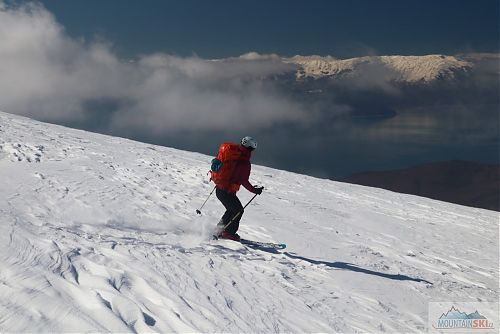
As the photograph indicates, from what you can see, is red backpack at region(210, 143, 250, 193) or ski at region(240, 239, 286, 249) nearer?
red backpack at region(210, 143, 250, 193)

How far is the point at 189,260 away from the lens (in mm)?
6973

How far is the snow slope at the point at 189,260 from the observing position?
5.01 metres

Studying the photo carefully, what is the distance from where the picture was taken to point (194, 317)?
16.9 ft

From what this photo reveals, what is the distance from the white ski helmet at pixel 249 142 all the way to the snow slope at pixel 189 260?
196 cm

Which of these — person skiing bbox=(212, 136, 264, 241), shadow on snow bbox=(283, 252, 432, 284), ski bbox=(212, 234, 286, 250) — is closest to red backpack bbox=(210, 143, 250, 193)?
person skiing bbox=(212, 136, 264, 241)

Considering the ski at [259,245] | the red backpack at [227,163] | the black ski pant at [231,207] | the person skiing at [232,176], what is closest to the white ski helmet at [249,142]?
the person skiing at [232,176]

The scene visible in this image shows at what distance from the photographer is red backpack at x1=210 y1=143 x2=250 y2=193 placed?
8.59 metres

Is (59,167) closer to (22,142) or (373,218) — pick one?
(22,142)

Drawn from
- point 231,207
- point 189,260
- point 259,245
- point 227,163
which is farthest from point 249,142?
point 189,260

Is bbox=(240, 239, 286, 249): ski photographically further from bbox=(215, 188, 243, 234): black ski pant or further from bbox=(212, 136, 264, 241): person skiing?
bbox=(215, 188, 243, 234): black ski pant

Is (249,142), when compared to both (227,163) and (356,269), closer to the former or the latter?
(227,163)

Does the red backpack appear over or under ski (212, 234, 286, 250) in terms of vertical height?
over

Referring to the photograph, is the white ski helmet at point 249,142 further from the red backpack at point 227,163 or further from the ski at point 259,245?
the ski at point 259,245

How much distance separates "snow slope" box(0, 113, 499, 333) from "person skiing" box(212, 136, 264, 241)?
1.56 feet
